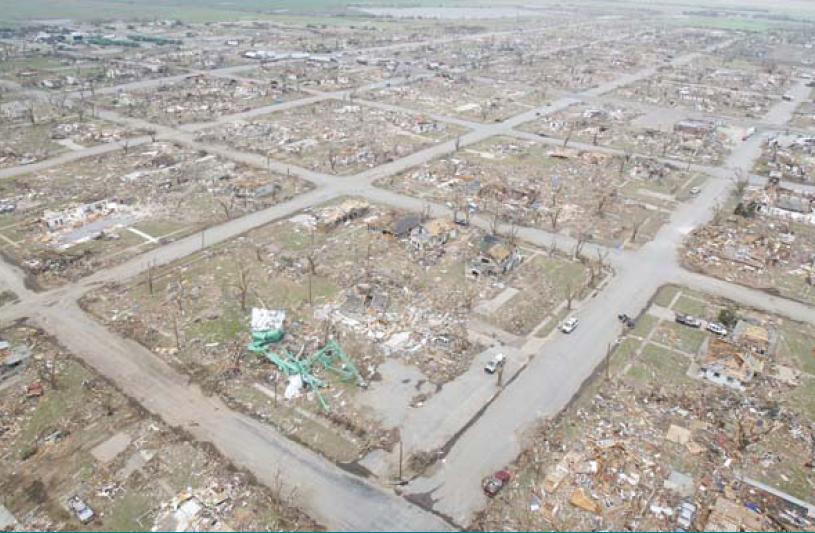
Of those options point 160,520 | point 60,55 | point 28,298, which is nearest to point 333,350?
point 160,520

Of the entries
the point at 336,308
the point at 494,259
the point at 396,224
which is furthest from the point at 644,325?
the point at 396,224

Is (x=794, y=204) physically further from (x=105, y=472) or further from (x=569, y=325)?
(x=105, y=472)

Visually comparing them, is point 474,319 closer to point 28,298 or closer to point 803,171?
point 28,298

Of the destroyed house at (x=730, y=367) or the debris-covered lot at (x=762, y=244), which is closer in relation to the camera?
the destroyed house at (x=730, y=367)

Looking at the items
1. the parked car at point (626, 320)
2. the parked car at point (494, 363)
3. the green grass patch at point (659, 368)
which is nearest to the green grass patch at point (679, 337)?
the green grass patch at point (659, 368)

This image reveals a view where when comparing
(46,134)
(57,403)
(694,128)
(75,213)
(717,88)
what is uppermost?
(717,88)

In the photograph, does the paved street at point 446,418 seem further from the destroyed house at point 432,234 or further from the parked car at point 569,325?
the destroyed house at point 432,234
